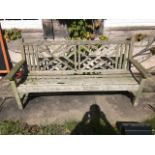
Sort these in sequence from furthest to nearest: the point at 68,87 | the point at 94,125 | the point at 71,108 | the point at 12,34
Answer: the point at 12,34, the point at 71,108, the point at 68,87, the point at 94,125

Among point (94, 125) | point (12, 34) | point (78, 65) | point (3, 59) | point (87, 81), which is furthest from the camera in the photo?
point (3, 59)

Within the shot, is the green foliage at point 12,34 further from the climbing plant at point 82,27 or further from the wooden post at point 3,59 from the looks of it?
the climbing plant at point 82,27

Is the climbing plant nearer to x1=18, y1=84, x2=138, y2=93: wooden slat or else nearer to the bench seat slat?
the bench seat slat

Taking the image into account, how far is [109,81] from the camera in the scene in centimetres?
365

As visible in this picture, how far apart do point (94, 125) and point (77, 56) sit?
5.27ft

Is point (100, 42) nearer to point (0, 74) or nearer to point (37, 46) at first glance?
point (37, 46)

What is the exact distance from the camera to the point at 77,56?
4.11 metres

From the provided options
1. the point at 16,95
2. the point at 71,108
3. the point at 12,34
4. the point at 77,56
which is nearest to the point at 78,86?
the point at 71,108

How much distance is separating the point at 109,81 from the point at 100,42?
87cm

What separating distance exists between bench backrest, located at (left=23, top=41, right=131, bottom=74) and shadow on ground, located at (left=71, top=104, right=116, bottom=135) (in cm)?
102

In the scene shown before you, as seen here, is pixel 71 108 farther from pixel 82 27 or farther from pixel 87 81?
pixel 82 27

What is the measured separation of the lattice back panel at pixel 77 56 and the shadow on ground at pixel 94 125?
105 cm

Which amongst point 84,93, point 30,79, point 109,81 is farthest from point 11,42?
point 109,81

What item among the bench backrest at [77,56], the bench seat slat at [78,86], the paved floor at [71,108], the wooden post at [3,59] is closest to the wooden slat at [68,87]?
the bench seat slat at [78,86]
